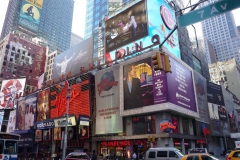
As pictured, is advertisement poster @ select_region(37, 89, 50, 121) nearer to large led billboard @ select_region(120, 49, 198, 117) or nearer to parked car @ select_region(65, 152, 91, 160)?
large led billboard @ select_region(120, 49, 198, 117)

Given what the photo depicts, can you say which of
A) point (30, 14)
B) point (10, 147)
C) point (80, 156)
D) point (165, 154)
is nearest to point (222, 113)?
point (165, 154)

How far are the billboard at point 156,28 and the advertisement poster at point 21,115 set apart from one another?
2896cm

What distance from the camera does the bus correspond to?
15424 millimetres

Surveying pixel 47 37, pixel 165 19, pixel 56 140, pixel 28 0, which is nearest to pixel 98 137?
pixel 56 140

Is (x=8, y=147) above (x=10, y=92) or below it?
below

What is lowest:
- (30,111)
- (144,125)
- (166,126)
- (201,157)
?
(201,157)

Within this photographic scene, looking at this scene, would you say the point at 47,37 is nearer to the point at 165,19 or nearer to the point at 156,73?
the point at 165,19

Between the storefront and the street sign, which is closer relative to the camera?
the street sign

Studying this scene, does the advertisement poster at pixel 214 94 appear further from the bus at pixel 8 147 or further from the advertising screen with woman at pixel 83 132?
the bus at pixel 8 147

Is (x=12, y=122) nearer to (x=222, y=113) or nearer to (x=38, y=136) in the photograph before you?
(x=38, y=136)

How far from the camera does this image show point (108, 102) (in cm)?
4050

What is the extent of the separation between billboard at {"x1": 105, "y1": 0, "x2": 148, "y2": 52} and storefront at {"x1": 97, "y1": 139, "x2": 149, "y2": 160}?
23.4 metres

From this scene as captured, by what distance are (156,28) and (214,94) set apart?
25.7 metres

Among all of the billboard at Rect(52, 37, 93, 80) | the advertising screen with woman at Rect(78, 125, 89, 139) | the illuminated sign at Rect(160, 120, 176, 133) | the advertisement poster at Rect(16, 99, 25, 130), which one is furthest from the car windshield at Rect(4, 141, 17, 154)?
the advertisement poster at Rect(16, 99, 25, 130)
